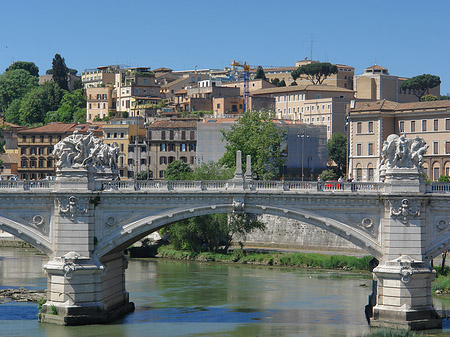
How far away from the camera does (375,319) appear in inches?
1378

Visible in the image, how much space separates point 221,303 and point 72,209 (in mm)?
9310

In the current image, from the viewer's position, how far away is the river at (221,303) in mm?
35562

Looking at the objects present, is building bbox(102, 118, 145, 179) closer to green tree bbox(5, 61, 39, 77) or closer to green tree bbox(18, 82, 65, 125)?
green tree bbox(18, 82, 65, 125)

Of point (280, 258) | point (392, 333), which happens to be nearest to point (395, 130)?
point (280, 258)

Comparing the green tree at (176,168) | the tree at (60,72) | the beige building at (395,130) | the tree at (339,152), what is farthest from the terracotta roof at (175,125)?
the tree at (60,72)

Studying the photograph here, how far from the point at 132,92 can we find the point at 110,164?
261 ft

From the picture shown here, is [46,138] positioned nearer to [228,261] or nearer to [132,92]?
[132,92]

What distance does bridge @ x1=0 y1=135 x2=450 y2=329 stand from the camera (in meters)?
34.8

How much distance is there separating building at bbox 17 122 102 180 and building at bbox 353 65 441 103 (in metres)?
33.7

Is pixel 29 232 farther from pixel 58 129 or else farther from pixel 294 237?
pixel 58 129

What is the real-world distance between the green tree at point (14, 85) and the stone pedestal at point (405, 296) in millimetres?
103613

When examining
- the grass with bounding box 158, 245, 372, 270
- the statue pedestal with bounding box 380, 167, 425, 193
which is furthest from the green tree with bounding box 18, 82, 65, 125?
the statue pedestal with bounding box 380, 167, 425, 193

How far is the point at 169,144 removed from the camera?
88.4 metres

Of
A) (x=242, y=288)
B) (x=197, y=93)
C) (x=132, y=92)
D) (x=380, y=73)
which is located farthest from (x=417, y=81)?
(x=242, y=288)
